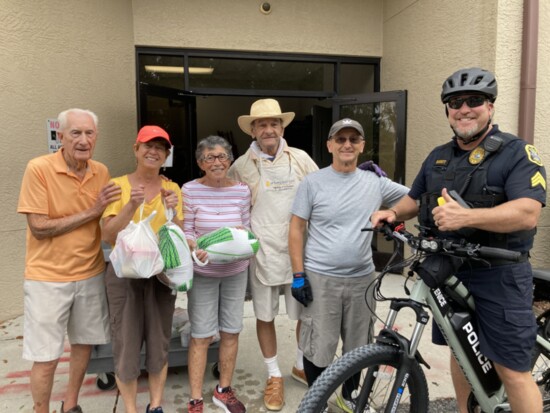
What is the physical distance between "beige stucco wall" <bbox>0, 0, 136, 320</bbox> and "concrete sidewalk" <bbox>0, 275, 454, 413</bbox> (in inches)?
Result: 43.5

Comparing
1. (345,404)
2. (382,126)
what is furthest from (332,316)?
(382,126)

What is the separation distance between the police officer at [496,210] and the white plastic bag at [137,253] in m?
1.36

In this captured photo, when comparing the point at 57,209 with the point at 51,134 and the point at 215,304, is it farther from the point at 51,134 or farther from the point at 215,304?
the point at 51,134

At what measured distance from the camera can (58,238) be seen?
2248mm

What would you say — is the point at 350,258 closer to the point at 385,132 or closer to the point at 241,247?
the point at 241,247

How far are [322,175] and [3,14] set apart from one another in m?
3.69

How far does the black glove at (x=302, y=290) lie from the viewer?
2375 mm

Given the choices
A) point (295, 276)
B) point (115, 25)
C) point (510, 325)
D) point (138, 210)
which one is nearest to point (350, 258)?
point (295, 276)

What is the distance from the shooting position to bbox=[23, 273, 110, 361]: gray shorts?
2238mm

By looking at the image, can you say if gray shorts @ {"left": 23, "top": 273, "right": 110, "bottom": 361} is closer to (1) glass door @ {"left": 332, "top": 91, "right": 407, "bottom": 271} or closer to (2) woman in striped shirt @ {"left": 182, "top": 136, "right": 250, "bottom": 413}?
(2) woman in striped shirt @ {"left": 182, "top": 136, "right": 250, "bottom": 413}

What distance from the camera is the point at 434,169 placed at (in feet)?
7.14

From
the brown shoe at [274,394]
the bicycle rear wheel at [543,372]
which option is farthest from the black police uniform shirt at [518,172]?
the brown shoe at [274,394]

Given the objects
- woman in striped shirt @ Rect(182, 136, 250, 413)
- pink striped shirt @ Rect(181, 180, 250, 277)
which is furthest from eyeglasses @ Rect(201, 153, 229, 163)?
pink striped shirt @ Rect(181, 180, 250, 277)

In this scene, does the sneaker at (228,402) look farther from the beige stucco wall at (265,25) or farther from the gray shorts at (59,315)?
the beige stucco wall at (265,25)
